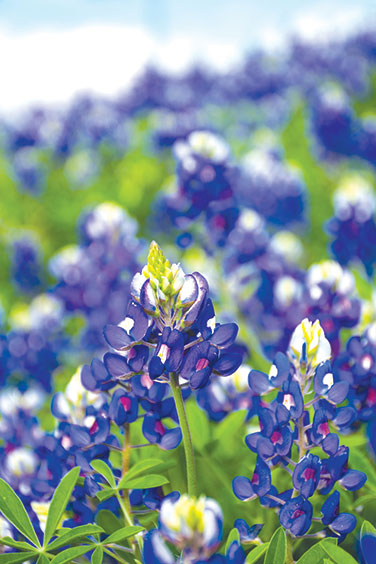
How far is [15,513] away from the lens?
3.93ft

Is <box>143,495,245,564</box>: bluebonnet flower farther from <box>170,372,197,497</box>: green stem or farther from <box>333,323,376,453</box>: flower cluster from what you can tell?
<box>333,323,376,453</box>: flower cluster

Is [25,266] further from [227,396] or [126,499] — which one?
[126,499]

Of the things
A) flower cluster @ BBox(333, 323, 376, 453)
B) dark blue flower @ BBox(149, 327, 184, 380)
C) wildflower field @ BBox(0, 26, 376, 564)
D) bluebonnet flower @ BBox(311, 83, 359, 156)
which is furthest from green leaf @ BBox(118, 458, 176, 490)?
bluebonnet flower @ BBox(311, 83, 359, 156)

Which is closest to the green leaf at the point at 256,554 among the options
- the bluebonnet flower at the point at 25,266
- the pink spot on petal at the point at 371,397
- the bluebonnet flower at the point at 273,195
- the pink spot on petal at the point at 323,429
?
the pink spot on petal at the point at 323,429

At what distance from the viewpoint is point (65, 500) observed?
1.19 m

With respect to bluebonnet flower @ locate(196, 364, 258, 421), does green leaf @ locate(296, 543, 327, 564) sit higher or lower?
lower

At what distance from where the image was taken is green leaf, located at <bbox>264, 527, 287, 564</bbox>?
3.44 ft

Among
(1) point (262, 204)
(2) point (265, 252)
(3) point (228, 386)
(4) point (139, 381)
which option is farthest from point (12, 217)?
(4) point (139, 381)

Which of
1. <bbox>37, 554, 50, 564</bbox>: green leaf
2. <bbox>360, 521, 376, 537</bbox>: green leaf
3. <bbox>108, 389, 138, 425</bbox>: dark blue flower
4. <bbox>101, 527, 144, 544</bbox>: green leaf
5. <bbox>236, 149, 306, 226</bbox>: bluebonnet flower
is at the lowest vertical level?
<bbox>37, 554, 50, 564</bbox>: green leaf

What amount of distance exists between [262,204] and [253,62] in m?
6.87

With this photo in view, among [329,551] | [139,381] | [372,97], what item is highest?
[372,97]

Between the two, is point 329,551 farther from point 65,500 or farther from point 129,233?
point 129,233

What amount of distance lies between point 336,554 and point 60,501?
52 cm

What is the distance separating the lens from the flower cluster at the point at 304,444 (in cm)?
108
